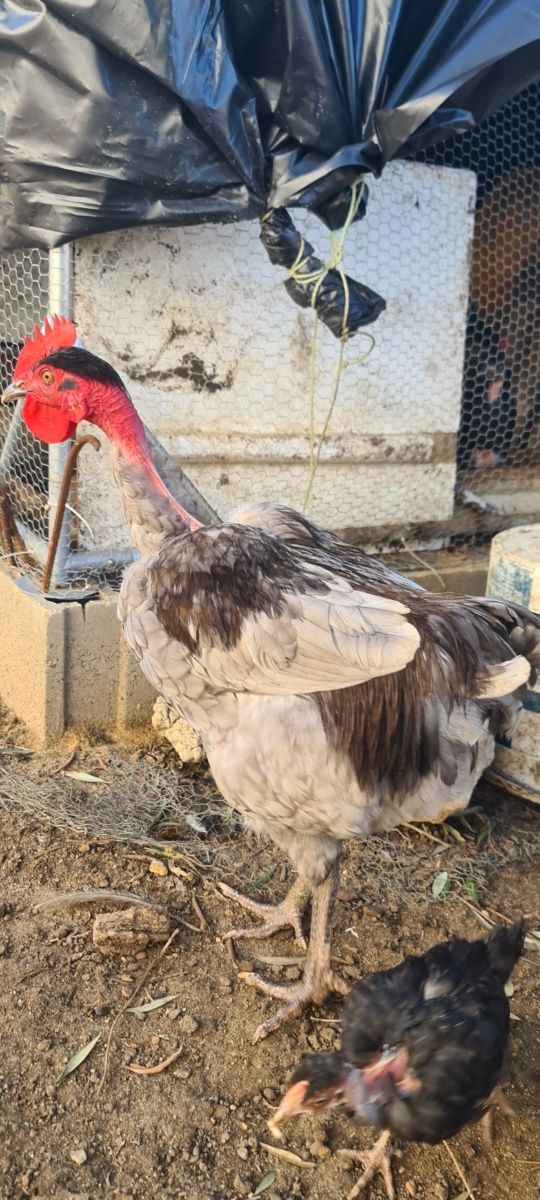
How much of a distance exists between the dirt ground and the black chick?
19 cm

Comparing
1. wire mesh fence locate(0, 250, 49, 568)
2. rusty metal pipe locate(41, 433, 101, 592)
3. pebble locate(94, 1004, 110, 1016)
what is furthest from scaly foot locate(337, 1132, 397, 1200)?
wire mesh fence locate(0, 250, 49, 568)

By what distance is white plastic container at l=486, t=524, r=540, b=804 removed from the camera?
3469 millimetres

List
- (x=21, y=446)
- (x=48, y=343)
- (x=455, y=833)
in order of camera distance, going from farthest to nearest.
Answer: (x=21, y=446)
(x=455, y=833)
(x=48, y=343)

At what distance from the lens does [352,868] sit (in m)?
3.20

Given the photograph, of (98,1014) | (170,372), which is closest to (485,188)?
(170,372)

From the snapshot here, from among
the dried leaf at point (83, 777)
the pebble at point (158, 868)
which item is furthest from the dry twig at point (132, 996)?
the dried leaf at point (83, 777)

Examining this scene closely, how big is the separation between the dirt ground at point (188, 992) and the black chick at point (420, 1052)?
7.4 inches

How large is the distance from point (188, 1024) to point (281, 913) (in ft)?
1.75

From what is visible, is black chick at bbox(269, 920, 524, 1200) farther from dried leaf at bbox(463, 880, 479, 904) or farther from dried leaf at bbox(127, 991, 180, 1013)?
dried leaf at bbox(463, 880, 479, 904)

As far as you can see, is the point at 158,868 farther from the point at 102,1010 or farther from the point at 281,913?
the point at 102,1010

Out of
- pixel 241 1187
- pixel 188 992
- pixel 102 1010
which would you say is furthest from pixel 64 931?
pixel 241 1187

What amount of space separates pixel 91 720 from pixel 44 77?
2.44m

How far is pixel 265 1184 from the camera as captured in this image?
6.77ft

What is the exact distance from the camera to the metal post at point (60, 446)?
11.0 feet
